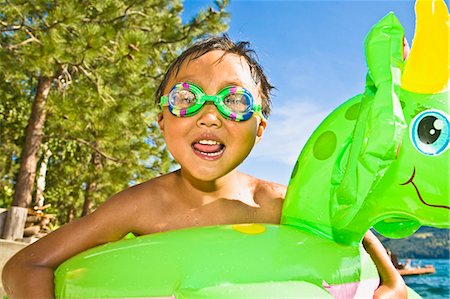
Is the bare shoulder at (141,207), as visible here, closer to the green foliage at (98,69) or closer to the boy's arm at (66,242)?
the boy's arm at (66,242)

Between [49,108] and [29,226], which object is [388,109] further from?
[29,226]

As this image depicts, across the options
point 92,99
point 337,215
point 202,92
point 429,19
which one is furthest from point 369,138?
point 92,99

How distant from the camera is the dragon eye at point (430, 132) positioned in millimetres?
1043

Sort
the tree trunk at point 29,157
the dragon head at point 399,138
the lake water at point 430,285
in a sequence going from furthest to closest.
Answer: the lake water at point 430,285 → the tree trunk at point 29,157 → the dragon head at point 399,138

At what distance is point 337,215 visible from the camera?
3.67 ft

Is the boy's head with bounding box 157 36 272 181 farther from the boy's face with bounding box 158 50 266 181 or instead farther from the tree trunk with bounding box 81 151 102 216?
the tree trunk with bounding box 81 151 102 216

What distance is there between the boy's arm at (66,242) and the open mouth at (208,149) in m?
0.28

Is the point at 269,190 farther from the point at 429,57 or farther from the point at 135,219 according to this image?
the point at 429,57

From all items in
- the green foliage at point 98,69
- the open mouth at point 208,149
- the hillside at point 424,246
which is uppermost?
the green foliage at point 98,69

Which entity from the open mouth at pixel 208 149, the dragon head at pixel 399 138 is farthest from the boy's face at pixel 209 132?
the dragon head at pixel 399 138

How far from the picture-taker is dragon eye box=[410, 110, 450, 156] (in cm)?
104

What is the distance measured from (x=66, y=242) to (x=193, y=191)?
1.40 feet

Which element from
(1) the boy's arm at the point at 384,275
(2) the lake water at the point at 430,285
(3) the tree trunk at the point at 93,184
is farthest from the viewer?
(2) the lake water at the point at 430,285

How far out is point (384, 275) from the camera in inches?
53.9
